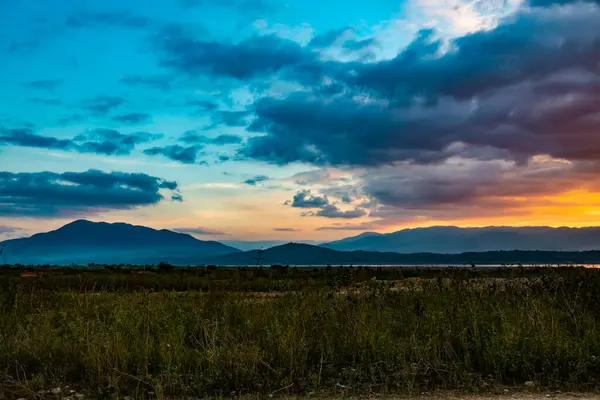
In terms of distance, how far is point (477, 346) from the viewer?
11.3 m

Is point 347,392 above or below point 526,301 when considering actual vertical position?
below

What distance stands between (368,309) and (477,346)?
3.75m

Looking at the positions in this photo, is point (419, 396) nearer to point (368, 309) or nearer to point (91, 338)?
point (368, 309)

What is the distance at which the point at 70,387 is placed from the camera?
388 inches

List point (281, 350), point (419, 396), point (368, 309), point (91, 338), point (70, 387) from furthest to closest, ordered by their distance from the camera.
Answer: point (368, 309)
point (91, 338)
point (281, 350)
point (70, 387)
point (419, 396)

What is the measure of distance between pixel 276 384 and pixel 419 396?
2.50 m

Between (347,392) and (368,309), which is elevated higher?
(368,309)

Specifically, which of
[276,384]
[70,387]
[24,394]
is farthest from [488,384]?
[24,394]

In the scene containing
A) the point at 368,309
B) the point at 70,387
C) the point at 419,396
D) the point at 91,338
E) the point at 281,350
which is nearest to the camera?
the point at 419,396

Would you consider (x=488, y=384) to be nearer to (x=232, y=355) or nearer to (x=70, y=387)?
(x=232, y=355)

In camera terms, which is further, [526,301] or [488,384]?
[526,301]

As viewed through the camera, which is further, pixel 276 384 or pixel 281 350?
pixel 281 350

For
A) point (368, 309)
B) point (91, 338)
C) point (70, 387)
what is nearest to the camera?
point (70, 387)

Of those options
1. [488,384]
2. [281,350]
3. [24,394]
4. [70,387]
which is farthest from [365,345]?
[24,394]
